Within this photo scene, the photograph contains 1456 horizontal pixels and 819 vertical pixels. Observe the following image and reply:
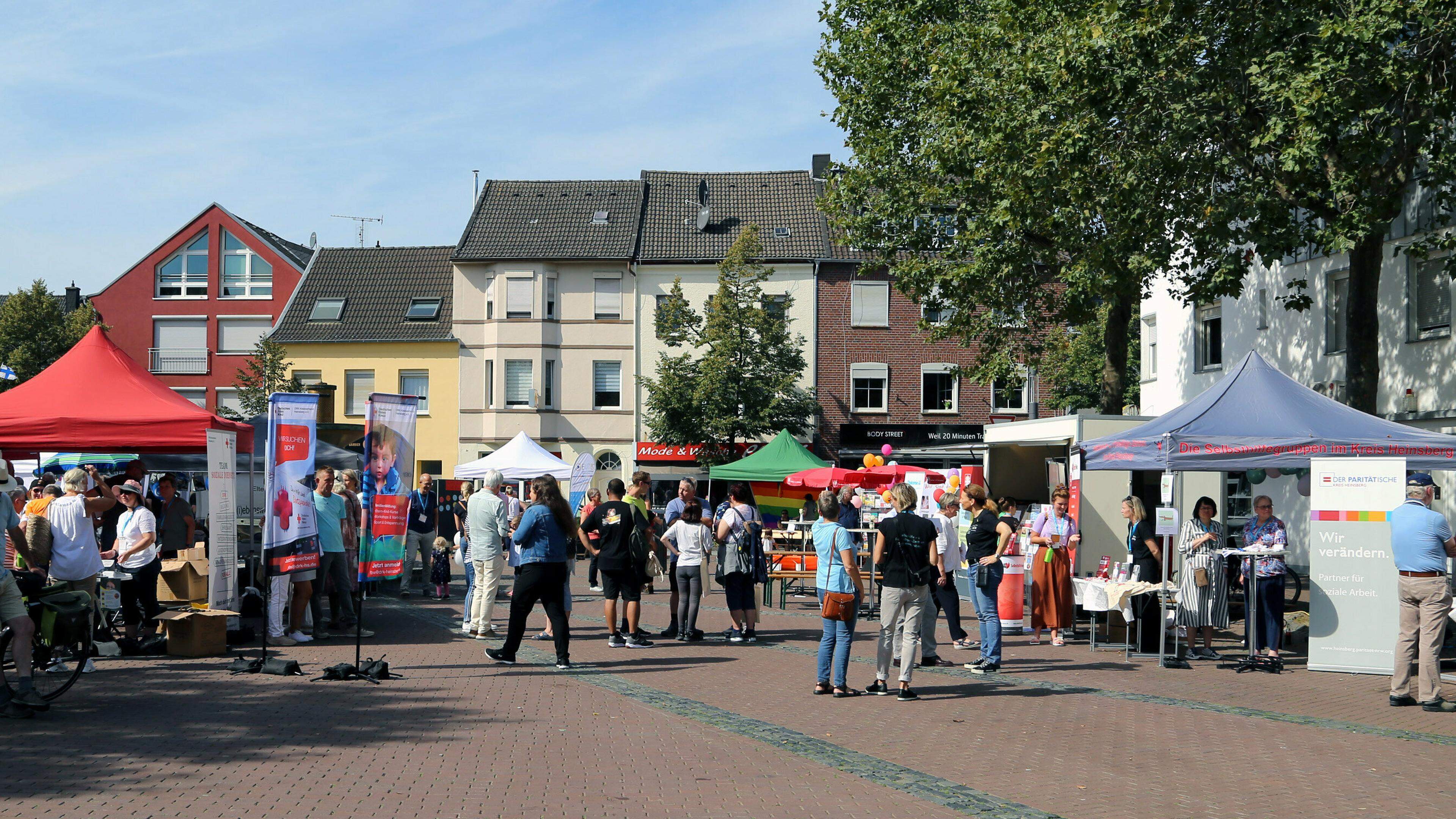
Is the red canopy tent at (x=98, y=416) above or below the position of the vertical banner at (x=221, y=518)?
above

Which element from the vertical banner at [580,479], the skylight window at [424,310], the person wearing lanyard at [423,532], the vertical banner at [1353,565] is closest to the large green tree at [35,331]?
the skylight window at [424,310]

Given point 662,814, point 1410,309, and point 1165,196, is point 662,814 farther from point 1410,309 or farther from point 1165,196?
point 1410,309

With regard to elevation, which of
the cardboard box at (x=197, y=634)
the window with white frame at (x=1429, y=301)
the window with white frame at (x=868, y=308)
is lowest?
the cardboard box at (x=197, y=634)

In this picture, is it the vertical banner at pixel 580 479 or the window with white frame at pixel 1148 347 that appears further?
the window with white frame at pixel 1148 347

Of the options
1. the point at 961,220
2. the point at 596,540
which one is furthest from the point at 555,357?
the point at 596,540

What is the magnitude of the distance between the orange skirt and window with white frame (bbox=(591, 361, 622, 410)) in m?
32.1

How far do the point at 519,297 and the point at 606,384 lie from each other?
169 inches

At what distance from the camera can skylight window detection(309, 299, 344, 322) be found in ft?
162

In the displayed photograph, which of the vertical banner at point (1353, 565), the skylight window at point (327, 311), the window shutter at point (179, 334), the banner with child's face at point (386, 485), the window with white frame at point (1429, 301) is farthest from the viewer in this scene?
the window shutter at point (179, 334)

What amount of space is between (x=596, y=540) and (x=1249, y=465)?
23.1 ft

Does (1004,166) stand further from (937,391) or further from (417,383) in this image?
(417,383)

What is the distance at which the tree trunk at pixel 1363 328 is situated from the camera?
18.6 metres

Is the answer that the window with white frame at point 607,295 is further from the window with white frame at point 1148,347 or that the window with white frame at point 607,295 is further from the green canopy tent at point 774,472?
the window with white frame at point 1148,347

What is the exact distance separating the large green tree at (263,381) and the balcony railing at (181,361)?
17.6ft
